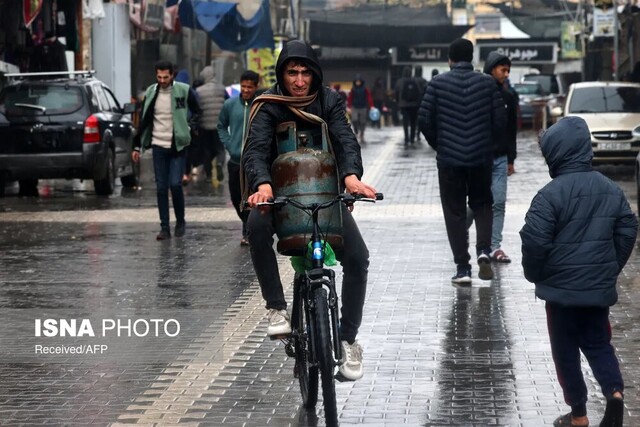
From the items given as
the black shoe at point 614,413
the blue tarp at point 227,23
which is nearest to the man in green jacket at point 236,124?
the black shoe at point 614,413

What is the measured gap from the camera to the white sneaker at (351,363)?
6957 millimetres

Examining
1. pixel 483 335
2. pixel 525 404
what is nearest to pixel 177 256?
pixel 483 335

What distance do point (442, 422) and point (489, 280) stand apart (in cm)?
507

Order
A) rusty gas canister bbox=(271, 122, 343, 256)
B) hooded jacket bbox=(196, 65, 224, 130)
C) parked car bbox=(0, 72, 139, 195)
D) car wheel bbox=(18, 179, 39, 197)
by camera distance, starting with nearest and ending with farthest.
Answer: rusty gas canister bbox=(271, 122, 343, 256) → parked car bbox=(0, 72, 139, 195) → car wheel bbox=(18, 179, 39, 197) → hooded jacket bbox=(196, 65, 224, 130)

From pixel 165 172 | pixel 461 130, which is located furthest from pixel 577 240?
pixel 165 172

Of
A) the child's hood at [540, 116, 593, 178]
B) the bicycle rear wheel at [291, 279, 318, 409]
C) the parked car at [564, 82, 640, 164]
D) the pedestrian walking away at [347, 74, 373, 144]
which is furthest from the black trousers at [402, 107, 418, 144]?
the child's hood at [540, 116, 593, 178]

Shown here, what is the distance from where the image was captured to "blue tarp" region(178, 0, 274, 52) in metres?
34.2

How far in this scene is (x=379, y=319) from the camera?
1002 centimetres

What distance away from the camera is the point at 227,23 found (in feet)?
113

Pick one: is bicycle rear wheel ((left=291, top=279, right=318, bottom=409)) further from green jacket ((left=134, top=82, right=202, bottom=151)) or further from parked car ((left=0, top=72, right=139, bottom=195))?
parked car ((left=0, top=72, right=139, bottom=195))

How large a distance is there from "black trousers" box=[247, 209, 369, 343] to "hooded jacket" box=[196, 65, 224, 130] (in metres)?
15.9

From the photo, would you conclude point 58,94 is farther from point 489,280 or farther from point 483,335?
point 483,335

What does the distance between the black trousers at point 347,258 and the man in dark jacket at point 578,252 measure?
0.77 m

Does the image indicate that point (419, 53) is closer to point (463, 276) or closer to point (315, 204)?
point (463, 276)
